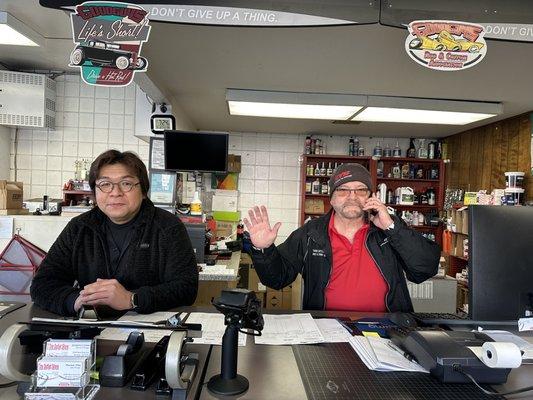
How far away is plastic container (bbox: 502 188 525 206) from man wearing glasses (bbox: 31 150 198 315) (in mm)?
3578

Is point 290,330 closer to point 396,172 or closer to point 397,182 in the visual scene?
point 396,172

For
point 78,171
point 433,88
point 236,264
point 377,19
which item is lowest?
point 236,264

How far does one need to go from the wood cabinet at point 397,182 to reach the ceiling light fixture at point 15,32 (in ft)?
12.2

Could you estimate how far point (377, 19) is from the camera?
1.43 meters

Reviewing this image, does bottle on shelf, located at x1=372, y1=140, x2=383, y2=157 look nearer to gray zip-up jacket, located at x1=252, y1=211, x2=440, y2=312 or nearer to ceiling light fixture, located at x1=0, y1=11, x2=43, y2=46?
gray zip-up jacket, located at x1=252, y1=211, x2=440, y2=312

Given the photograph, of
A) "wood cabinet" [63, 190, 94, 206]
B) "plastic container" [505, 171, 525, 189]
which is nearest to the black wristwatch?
"wood cabinet" [63, 190, 94, 206]

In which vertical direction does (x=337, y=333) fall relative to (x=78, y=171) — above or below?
below

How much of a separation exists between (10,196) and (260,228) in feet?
9.79

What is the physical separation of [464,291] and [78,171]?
202 inches

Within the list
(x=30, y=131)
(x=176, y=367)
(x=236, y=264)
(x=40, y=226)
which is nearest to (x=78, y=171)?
(x=30, y=131)

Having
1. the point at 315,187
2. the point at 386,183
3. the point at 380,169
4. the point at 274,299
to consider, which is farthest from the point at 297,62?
the point at 386,183

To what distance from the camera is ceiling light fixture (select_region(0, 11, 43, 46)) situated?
2.65 metres

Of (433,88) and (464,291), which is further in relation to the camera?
(464,291)

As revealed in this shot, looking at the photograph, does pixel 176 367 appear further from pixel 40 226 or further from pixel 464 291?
pixel 464 291
